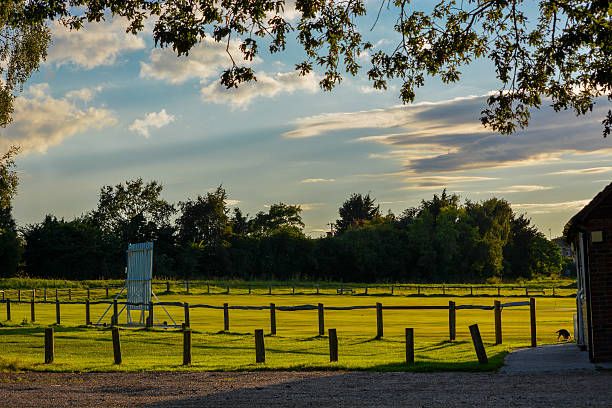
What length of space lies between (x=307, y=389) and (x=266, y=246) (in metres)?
80.7

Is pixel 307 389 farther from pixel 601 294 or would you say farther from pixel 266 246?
pixel 266 246

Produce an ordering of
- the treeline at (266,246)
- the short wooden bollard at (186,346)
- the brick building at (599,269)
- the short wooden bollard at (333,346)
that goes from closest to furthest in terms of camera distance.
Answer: the brick building at (599,269), the short wooden bollard at (333,346), the short wooden bollard at (186,346), the treeline at (266,246)

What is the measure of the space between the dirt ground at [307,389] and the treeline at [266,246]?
228 feet

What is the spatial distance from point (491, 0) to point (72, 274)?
239 feet

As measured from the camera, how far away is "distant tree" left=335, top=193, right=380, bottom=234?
410 ft

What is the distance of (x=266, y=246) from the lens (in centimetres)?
9244

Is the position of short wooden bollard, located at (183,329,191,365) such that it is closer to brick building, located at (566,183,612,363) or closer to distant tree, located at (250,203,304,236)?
brick building, located at (566,183,612,363)

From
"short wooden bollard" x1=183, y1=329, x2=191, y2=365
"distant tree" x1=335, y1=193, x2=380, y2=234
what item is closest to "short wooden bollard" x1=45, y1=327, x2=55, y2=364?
"short wooden bollard" x1=183, y1=329, x2=191, y2=365

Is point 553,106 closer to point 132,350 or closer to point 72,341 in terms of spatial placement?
point 132,350

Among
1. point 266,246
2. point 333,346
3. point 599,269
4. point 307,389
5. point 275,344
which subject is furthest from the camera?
point 266,246

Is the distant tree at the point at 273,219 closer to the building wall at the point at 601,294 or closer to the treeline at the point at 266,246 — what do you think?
the treeline at the point at 266,246

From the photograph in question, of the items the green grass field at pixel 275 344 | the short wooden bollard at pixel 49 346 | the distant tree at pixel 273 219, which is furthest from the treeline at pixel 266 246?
the short wooden bollard at pixel 49 346

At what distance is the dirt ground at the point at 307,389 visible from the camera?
34.4 ft

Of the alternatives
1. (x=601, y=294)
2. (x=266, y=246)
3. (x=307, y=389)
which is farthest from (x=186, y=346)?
(x=266, y=246)
